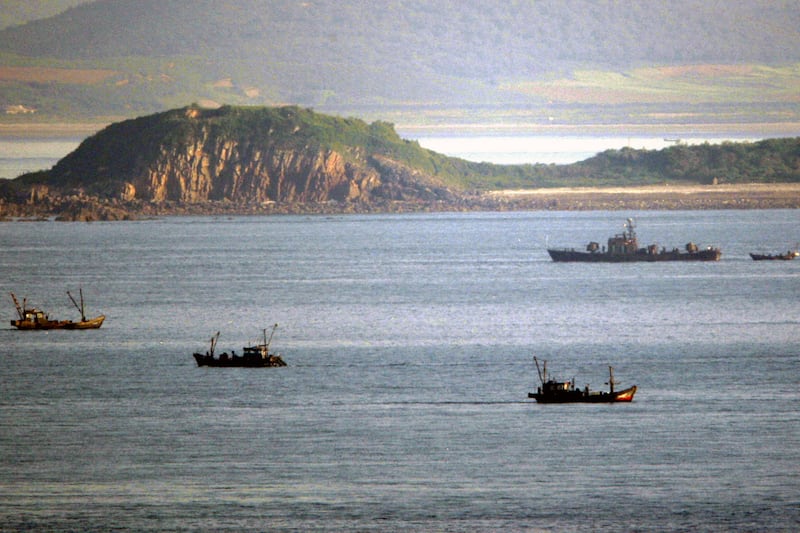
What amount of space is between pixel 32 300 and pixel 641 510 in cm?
9817

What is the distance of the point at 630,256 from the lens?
189250mm

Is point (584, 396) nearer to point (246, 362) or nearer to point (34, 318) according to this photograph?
point (246, 362)

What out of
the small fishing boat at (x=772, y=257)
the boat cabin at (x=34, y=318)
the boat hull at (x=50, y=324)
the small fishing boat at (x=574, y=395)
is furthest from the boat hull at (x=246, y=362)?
the small fishing boat at (x=772, y=257)

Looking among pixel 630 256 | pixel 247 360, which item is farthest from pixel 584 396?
pixel 630 256

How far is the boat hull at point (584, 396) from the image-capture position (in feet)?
218

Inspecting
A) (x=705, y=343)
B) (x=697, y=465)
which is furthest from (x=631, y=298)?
(x=697, y=465)

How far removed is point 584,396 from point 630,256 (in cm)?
12522

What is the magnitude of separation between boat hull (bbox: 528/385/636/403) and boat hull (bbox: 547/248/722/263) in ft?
404

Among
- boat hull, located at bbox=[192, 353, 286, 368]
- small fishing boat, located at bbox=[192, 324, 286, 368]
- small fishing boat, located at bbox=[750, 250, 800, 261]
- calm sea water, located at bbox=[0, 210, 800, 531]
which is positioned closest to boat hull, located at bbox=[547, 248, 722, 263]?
small fishing boat, located at bbox=[750, 250, 800, 261]

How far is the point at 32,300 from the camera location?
134375 mm

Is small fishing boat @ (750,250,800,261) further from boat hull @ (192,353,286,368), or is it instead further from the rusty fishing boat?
boat hull @ (192,353,286,368)

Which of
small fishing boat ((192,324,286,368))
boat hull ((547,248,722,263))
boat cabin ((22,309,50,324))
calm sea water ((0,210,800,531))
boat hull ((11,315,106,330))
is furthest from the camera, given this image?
boat hull ((547,248,722,263))

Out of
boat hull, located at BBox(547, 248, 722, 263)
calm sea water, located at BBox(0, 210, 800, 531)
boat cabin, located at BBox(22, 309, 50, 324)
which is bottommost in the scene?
calm sea water, located at BBox(0, 210, 800, 531)

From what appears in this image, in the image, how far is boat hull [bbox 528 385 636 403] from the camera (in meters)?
66.6
